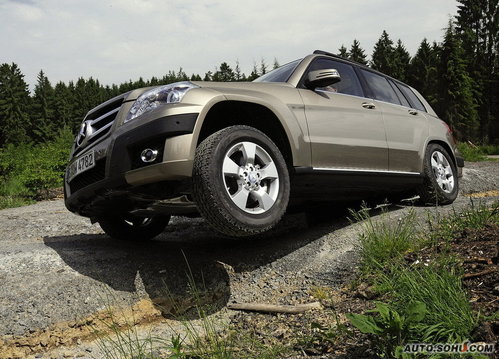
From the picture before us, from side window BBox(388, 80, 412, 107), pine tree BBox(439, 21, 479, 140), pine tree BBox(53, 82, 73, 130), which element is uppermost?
pine tree BBox(53, 82, 73, 130)

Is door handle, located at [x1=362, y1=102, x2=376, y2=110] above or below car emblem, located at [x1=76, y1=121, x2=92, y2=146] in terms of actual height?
above

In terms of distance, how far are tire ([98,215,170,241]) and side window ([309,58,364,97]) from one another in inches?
90.9

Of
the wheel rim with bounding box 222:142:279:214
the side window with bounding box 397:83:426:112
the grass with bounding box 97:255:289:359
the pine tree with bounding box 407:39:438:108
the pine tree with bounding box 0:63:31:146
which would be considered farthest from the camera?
the pine tree with bounding box 0:63:31:146

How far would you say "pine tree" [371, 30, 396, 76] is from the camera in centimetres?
5394

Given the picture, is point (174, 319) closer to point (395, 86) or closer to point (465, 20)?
point (395, 86)

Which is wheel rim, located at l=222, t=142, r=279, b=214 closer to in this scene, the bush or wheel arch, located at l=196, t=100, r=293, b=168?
wheel arch, located at l=196, t=100, r=293, b=168

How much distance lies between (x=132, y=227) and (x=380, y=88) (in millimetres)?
3174

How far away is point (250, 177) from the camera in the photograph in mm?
2697

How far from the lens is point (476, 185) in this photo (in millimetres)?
7559

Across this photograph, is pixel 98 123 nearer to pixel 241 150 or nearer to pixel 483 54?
A: pixel 241 150

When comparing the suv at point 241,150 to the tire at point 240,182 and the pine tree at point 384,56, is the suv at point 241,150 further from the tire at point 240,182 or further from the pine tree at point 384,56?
the pine tree at point 384,56

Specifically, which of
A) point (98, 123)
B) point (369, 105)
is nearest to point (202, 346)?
point (98, 123)

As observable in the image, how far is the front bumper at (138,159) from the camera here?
2.51 meters

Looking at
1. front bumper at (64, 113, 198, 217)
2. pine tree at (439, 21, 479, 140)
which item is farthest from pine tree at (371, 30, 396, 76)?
front bumper at (64, 113, 198, 217)
